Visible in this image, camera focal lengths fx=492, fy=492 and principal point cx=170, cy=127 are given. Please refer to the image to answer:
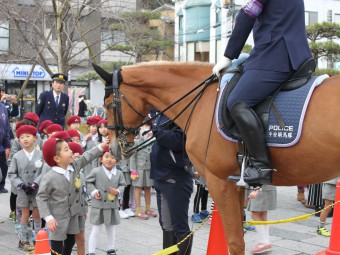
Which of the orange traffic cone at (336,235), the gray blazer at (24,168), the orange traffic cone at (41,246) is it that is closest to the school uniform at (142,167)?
the gray blazer at (24,168)

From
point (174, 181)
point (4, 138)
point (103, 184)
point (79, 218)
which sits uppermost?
point (4, 138)

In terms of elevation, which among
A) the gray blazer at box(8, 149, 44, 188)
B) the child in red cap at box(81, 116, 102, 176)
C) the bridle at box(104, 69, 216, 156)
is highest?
the bridle at box(104, 69, 216, 156)

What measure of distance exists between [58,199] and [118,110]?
136 centimetres

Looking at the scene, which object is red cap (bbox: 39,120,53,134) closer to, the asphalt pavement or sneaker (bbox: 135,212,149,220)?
the asphalt pavement

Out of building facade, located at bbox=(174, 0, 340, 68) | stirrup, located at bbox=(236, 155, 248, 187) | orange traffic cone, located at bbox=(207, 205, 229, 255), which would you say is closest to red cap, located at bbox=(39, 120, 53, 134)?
orange traffic cone, located at bbox=(207, 205, 229, 255)

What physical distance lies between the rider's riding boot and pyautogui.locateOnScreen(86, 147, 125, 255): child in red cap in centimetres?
256

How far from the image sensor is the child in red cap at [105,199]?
6.12 m

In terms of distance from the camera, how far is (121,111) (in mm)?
4594

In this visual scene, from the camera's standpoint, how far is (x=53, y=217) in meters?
5.14

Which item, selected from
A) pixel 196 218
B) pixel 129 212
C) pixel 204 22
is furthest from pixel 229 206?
pixel 204 22

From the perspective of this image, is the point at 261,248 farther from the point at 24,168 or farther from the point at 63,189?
the point at 24,168

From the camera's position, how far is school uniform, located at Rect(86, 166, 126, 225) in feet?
20.3

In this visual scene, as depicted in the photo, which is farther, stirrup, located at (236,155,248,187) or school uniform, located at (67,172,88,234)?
school uniform, located at (67,172,88,234)

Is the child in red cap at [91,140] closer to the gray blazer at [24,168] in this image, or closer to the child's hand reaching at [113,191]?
the gray blazer at [24,168]
